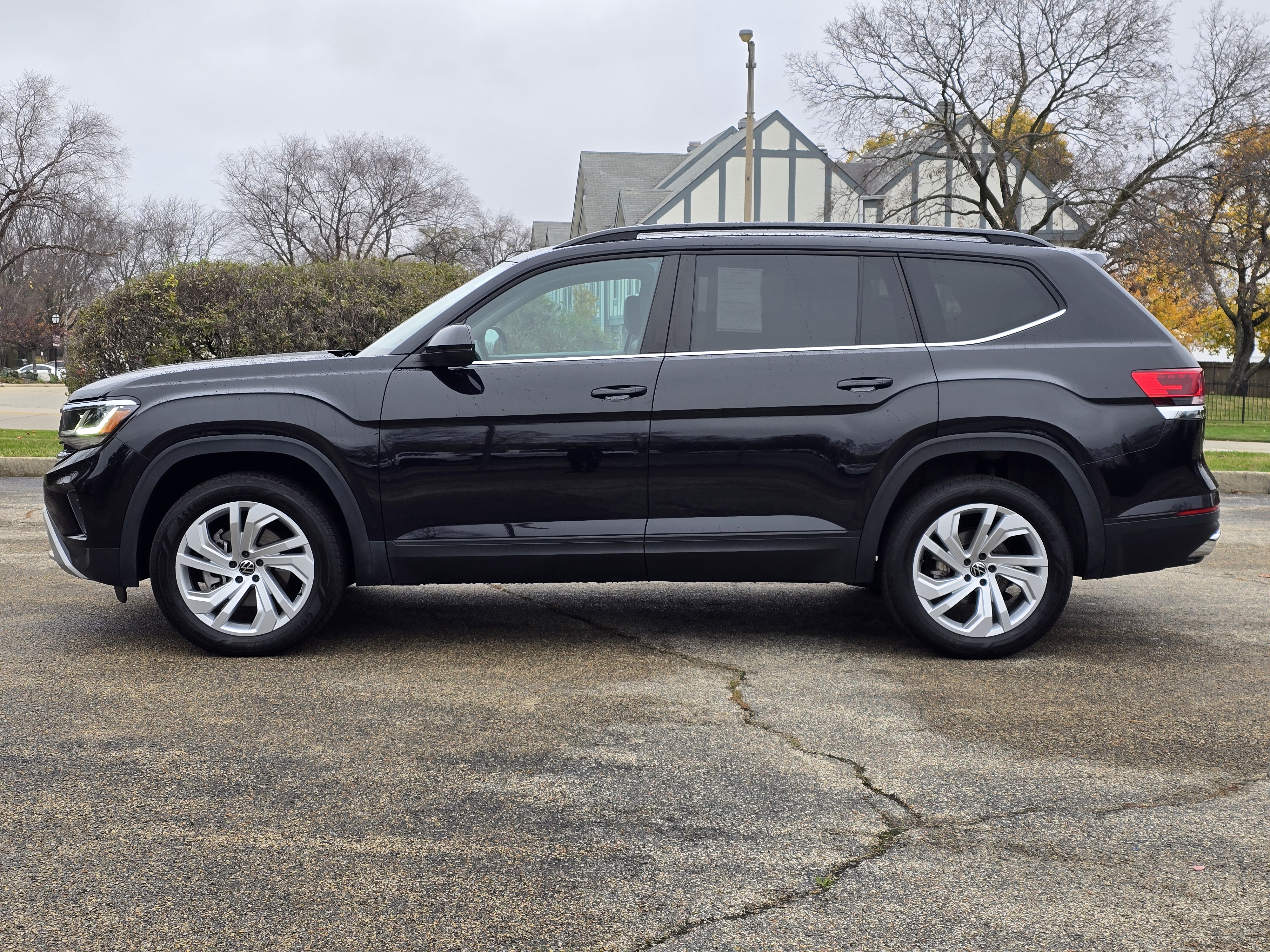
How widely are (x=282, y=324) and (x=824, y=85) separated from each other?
891 inches

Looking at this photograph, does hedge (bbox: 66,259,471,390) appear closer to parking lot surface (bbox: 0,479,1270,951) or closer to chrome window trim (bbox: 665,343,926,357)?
parking lot surface (bbox: 0,479,1270,951)

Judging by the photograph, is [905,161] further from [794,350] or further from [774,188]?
[794,350]

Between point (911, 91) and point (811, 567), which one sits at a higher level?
point (911, 91)

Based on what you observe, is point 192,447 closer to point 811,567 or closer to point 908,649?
point 811,567

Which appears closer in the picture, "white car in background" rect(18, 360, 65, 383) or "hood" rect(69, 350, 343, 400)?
"hood" rect(69, 350, 343, 400)

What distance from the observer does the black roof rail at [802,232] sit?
559cm

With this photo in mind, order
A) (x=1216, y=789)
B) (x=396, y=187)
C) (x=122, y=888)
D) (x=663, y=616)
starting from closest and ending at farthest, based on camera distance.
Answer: (x=122, y=888), (x=1216, y=789), (x=663, y=616), (x=396, y=187)

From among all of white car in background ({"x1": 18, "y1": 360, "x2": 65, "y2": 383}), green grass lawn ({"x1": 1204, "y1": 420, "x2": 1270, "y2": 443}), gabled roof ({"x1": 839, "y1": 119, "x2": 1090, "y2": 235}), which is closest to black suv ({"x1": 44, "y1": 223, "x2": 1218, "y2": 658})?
green grass lawn ({"x1": 1204, "y1": 420, "x2": 1270, "y2": 443})

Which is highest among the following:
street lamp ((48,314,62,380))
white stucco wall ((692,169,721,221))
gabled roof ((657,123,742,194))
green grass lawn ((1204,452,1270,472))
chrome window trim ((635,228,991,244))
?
gabled roof ((657,123,742,194))

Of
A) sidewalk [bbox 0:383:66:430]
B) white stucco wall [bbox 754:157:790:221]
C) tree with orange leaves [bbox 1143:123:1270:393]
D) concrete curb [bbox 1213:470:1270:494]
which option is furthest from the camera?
white stucco wall [bbox 754:157:790:221]

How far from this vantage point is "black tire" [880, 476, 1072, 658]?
5.31m

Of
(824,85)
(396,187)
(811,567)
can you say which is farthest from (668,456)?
(396,187)

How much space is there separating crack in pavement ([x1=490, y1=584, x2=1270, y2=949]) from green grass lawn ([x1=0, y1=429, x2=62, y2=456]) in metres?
10.8

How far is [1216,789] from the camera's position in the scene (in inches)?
146
